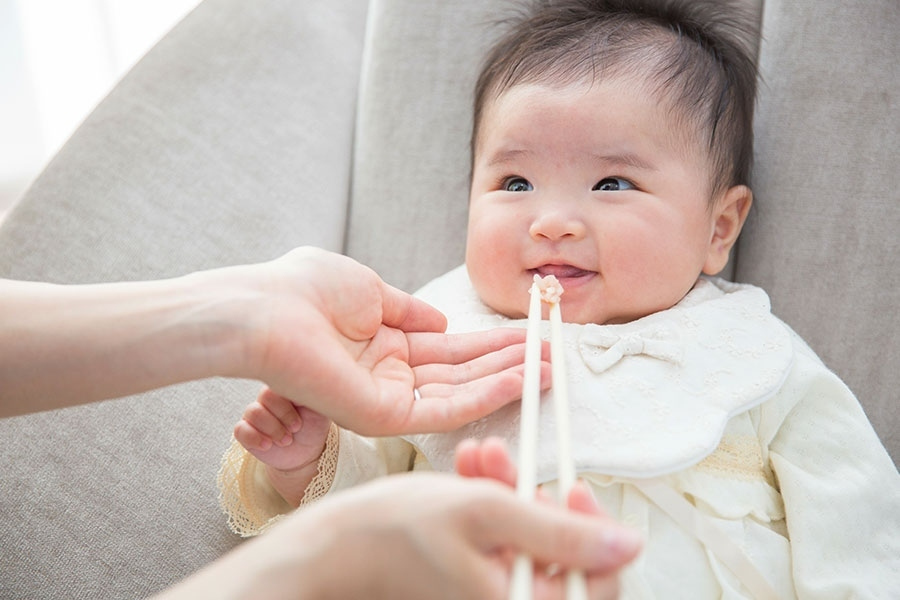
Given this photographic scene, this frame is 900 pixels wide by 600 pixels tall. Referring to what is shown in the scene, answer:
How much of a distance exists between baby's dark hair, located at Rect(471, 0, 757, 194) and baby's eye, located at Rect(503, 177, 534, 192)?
0.14 m

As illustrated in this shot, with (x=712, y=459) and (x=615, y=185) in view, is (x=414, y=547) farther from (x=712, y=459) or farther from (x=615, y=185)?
(x=615, y=185)

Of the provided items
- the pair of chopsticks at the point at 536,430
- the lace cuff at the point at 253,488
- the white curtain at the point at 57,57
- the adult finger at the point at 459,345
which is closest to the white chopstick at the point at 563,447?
the pair of chopsticks at the point at 536,430

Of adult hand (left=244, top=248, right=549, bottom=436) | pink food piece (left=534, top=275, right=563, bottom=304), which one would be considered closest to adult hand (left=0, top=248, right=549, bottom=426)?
adult hand (left=244, top=248, right=549, bottom=436)

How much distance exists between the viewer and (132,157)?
1.41 meters

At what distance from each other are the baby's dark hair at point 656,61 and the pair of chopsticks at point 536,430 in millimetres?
345

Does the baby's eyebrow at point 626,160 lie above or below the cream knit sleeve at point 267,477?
above

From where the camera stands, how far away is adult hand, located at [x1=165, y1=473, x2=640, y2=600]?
638 mm

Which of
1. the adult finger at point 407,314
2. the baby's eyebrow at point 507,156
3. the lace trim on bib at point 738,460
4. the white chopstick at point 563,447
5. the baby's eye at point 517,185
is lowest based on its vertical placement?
the lace trim on bib at point 738,460

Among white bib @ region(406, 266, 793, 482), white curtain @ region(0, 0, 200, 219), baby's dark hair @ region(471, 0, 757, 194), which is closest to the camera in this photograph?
white bib @ region(406, 266, 793, 482)

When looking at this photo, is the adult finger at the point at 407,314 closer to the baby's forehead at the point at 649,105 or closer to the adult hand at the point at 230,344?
the adult hand at the point at 230,344

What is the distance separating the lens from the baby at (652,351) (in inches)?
39.6

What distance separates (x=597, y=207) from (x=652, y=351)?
22 centimetres

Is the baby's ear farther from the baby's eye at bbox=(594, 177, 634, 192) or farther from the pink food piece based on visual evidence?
the pink food piece

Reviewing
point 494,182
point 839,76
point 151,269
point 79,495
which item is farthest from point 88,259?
point 839,76
